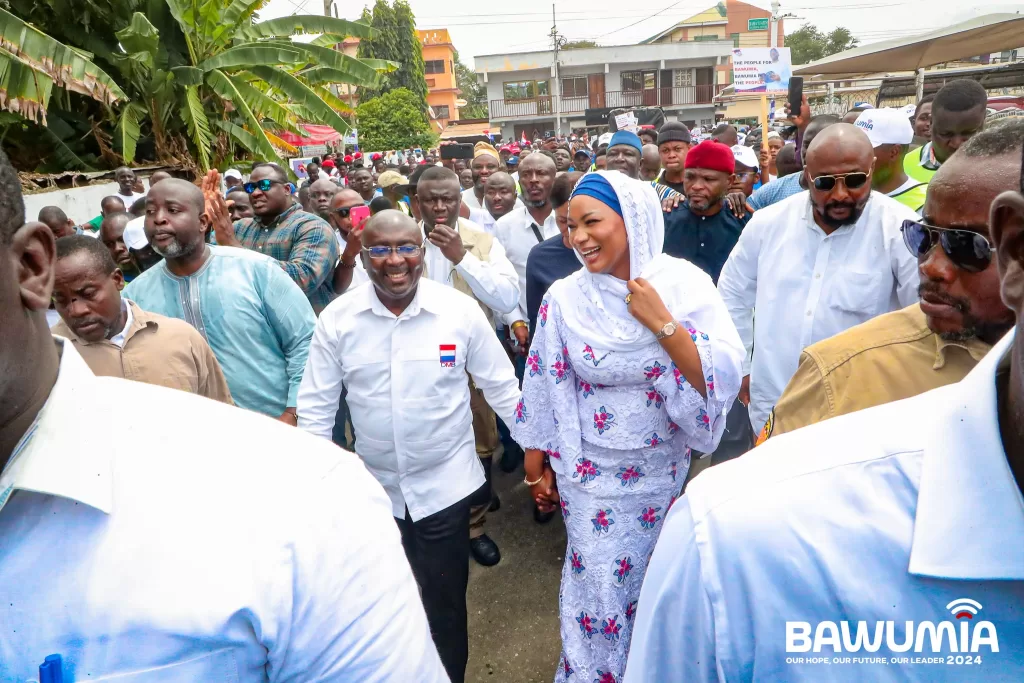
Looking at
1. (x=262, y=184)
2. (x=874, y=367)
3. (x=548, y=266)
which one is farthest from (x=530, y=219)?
(x=874, y=367)

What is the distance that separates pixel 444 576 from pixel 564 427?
0.81 metres

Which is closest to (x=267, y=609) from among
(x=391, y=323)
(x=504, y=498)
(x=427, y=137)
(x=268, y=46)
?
(x=391, y=323)

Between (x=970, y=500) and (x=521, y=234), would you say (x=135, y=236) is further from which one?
(x=970, y=500)

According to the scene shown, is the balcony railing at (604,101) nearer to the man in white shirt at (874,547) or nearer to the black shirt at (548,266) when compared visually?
the black shirt at (548,266)

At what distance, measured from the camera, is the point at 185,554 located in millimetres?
907

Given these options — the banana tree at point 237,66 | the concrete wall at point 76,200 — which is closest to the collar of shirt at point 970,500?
the concrete wall at point 76,200

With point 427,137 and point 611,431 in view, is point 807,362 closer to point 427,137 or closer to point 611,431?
point 611,431

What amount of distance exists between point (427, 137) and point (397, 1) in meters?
17.7

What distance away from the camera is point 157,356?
100 inches

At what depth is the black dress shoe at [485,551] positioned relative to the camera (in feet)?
12.8

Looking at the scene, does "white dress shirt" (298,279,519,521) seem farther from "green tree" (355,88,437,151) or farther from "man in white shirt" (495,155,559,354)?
"green tree" (355,88,437,151)

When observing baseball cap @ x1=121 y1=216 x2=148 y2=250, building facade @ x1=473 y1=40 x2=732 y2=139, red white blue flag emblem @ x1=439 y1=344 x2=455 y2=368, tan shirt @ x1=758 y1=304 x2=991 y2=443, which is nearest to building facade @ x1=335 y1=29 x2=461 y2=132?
building facade @ x1=473 y1=40 x2=732 y2=139

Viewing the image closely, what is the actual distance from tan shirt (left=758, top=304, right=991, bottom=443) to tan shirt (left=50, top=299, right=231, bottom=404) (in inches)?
81.3

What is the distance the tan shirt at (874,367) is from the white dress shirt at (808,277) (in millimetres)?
1111
